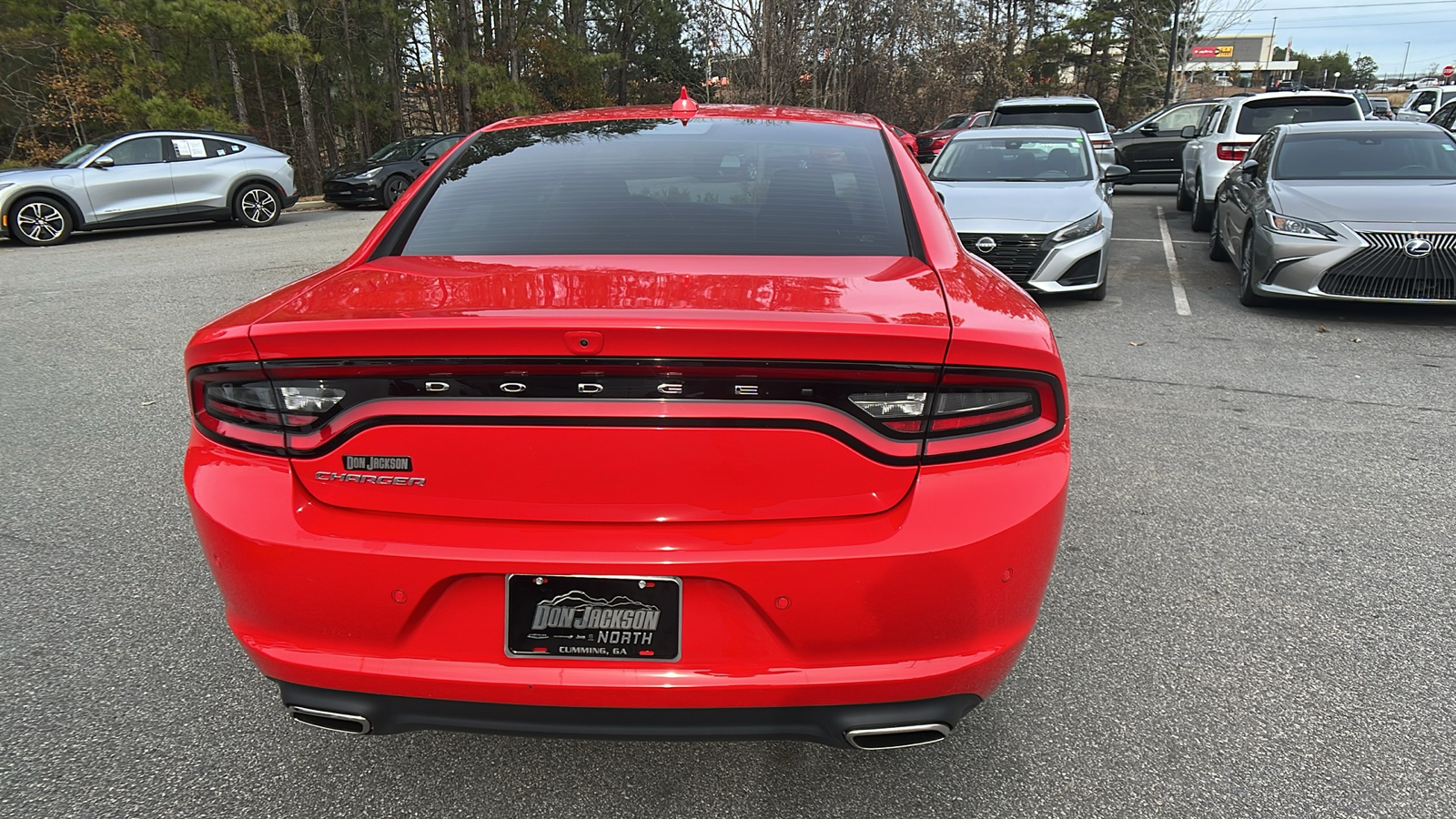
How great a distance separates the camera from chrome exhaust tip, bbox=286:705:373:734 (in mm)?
1887

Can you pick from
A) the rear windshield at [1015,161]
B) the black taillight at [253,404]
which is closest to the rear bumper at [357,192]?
the rear windshield at [1015,161]

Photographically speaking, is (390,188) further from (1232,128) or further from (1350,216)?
(1350,216)

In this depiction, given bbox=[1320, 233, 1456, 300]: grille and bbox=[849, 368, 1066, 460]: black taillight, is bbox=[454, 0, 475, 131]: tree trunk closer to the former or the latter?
bbox=[1320, 233, 1456, 300]: grille

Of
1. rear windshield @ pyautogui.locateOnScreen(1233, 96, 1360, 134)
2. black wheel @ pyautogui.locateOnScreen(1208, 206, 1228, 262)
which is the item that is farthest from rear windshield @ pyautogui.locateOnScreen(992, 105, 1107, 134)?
black wheel @ pyautogui.locateOnScreen(1208, 206, 1228, 262)

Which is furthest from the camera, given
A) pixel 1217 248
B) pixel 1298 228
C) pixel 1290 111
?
pixel 1290 111

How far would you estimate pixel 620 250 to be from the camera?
232cm

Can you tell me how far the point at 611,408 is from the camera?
176cm

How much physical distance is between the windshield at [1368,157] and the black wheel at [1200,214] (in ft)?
11.3

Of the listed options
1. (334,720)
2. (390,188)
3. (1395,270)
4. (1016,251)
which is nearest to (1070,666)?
(334,720)

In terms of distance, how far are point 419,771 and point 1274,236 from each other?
7.45 m

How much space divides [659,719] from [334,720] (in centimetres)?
67

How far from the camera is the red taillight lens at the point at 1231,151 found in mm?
11758

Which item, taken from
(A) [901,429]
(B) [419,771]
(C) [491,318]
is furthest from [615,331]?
(B) [419,771]

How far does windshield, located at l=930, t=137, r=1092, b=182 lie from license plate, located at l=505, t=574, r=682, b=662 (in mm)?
7940
